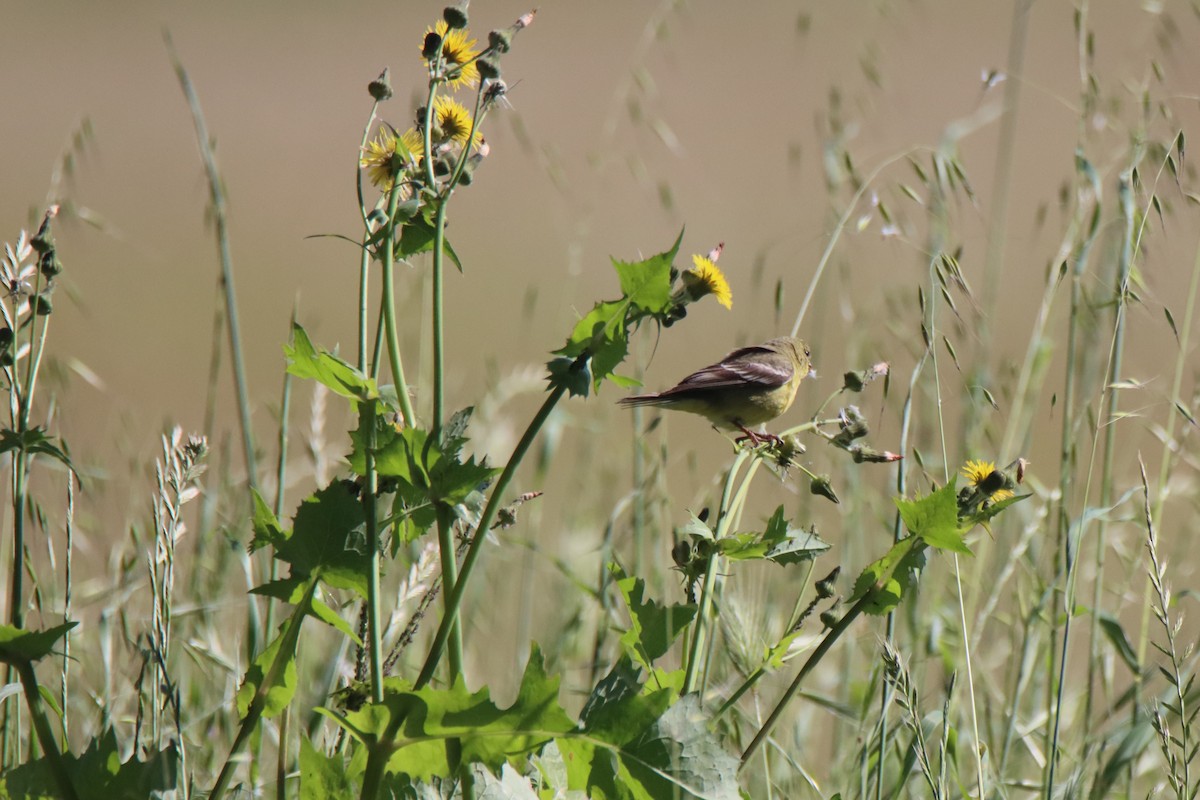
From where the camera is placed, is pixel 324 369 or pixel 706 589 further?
pixel 706 589

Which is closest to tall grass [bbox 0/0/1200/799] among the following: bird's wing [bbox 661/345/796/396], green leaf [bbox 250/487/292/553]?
green leaf [bbox 250/487/292/553]

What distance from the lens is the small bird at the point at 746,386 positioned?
126 inches

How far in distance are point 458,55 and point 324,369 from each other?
0.54 metres

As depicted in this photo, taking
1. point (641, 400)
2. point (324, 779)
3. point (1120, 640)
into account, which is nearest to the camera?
point (324, 779)

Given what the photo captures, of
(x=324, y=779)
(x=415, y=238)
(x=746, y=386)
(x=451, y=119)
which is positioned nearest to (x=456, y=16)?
(x=451, y=119)

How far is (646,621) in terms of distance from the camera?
6.28 ft

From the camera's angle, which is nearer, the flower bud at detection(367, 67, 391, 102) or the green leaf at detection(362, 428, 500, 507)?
the green leaf at detection(362, 428, 500, 507)

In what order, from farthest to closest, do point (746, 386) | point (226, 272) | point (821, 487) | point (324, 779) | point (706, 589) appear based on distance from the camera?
point (746, 386) < point (226, 272) < point (821, 487) < point (706, 589) < point (324, 779)

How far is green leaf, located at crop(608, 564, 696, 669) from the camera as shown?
1.88 meters

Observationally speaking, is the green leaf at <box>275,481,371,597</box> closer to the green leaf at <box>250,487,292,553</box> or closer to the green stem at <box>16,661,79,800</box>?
the green leaf at <box>250,487,292,553</box>

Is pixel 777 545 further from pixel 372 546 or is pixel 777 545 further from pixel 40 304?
pixel 40 304

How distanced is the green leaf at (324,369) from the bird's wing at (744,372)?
4.83 feet

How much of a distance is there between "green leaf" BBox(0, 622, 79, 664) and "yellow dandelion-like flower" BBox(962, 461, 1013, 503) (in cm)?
132

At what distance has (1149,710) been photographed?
2.04m
